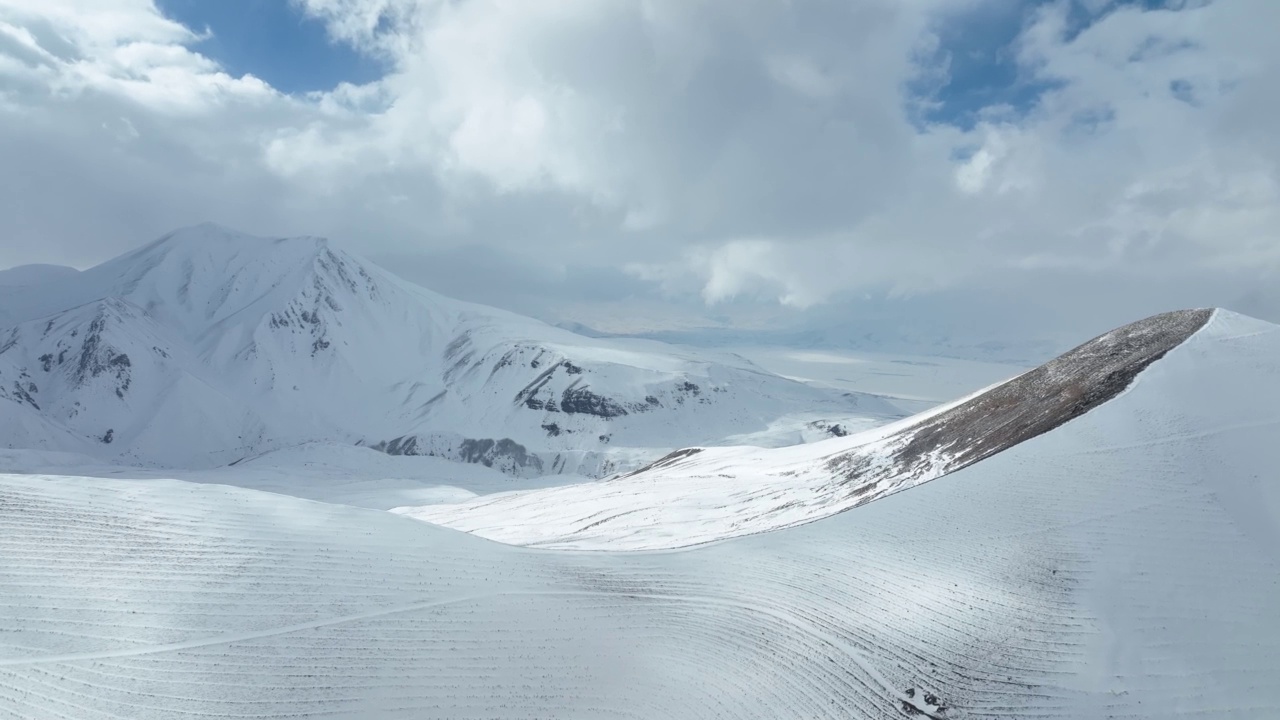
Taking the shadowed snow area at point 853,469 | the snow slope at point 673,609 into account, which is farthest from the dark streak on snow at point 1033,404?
the snow slope at point 673,609

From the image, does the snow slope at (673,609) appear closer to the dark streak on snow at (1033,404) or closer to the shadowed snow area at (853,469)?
the dark streak on snow at (1033,404)

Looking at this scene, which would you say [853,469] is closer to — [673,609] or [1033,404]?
[1033,404]

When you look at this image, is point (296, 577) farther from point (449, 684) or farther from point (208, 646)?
point (449, 684)

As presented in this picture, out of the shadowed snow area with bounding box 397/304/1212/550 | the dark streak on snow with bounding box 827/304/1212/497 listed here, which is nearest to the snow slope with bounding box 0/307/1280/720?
the dark streak on snow with bounding box 827/304/1212/497

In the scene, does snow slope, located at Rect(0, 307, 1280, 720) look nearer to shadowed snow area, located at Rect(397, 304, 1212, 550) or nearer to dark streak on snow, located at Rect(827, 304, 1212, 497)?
dark streak on snow, located at Rect(827, 304, 1212, 497)

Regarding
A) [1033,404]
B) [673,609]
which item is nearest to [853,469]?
[1033,404]

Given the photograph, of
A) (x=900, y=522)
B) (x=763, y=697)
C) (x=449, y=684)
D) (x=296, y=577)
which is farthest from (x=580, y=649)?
(x=900, y=522)

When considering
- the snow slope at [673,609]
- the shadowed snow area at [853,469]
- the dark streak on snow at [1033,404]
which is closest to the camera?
the snow slope at [673,609]
